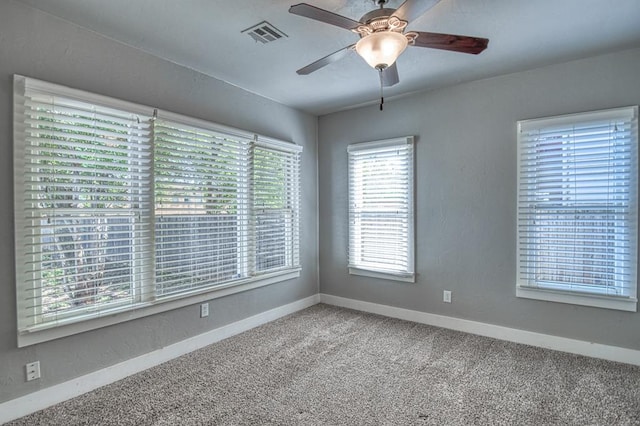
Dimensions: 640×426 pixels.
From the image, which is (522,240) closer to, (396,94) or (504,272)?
(504,272)

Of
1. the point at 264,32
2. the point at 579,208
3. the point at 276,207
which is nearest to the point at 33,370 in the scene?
the point at 276,207

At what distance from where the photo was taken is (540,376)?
8.24 feet

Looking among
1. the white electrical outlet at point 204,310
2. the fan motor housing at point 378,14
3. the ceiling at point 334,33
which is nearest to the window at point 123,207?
the white electrical outlet at point 204,310

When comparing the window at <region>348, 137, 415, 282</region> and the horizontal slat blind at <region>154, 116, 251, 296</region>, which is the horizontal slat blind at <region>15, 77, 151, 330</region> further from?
the window at <region>348, 137, 415, 282</region>

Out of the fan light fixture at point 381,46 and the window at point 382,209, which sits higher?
the fan light fixture at point 381,46

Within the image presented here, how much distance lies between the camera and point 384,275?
13.0 feet

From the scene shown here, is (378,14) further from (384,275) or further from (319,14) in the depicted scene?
(384,275)

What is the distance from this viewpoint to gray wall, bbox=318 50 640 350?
9.25 ft

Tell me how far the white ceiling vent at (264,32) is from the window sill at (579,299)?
3115 mm

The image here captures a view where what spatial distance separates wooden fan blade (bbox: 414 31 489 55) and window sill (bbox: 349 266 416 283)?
8.28 feet

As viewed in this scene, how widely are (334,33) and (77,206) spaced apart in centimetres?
221

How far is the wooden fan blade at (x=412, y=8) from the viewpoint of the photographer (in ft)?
5.07

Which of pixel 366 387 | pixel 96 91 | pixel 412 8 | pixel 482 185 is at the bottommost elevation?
pixel 366 387

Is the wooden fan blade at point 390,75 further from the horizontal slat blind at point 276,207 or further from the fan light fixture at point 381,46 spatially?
the horizontal slat blind at point 276,207
